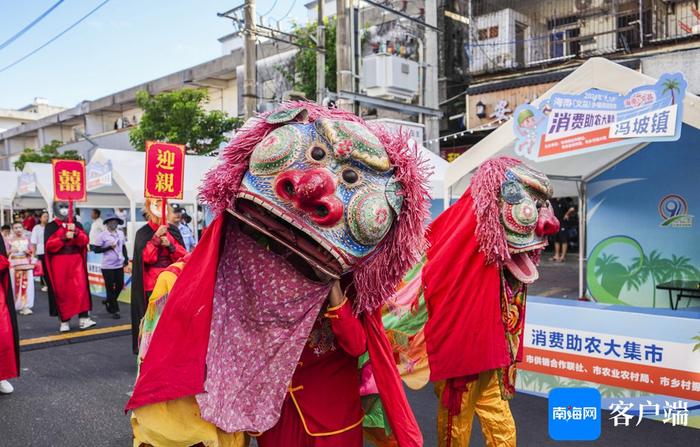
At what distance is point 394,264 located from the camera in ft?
6.32

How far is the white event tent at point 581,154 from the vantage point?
431cm

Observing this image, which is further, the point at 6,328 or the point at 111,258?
the point at 111,258

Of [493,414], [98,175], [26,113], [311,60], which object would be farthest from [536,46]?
[26,113]

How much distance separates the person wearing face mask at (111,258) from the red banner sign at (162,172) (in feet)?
13.2

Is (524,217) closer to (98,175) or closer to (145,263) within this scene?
(145,263)

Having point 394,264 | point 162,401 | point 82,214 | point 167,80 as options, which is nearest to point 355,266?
point 394,264

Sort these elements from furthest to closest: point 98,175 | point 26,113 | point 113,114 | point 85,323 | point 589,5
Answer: point 26,113 → point 113,114 → point 589,5 → point 98,175 → point 85,323

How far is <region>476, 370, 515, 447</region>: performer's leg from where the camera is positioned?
302 cm

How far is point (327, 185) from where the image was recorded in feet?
5.56

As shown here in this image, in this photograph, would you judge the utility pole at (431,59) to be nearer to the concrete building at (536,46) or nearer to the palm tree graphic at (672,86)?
the concrete building at (536,46)

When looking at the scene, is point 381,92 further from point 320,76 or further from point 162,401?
point 162,401

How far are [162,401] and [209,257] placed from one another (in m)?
0.46

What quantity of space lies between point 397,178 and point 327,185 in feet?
0.88

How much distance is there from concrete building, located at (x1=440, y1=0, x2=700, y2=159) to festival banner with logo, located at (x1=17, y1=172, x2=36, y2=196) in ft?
31.8
